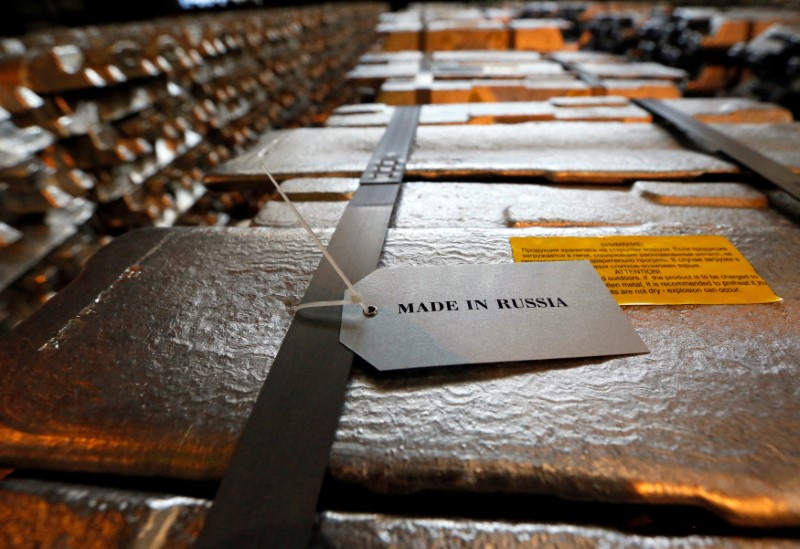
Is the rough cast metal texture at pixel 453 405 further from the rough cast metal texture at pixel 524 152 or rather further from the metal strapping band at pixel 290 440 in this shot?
the rough cast metal texture at pixel 524 152

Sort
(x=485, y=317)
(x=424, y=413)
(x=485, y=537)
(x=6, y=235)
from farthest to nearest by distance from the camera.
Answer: (x=6, y=235)
(x=485, y=317)
(x=424, y=413)
(x=485, y=537)

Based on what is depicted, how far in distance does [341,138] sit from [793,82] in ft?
8.38

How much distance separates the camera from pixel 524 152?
4.44 ft

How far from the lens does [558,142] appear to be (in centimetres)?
145

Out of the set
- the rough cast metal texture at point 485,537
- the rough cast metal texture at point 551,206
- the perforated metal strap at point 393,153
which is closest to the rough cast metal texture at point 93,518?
the rough cast metal texture at point 485,537

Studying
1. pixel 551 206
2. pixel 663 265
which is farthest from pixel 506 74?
pixel 663 265

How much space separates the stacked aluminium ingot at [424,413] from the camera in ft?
1.58

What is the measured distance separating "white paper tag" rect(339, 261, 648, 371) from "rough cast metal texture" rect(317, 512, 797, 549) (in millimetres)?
202

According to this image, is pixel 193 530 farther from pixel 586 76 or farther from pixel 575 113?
pixel 586 76

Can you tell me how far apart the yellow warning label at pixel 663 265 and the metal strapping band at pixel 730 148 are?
1.20 ft

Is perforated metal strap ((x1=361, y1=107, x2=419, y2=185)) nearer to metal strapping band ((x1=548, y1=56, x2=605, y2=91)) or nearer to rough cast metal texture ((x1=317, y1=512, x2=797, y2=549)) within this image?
rough cast metal texture ((x1=317, y1=512, x2=797, y2=549))

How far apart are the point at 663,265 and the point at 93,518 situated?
992 millimetres

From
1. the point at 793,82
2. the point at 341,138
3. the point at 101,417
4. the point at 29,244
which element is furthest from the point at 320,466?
the point at 793,82

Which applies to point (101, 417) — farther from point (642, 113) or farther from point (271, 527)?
point (642, 113)
